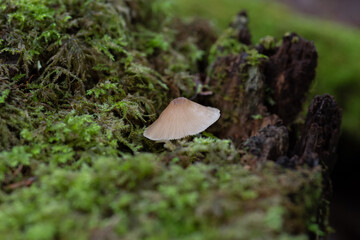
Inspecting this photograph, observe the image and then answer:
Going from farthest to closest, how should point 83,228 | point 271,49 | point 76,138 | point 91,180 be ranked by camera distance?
point 271,49 → point 76,138 → point 91,180 → point 83,228

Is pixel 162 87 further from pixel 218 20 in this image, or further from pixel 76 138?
pixel 218 20

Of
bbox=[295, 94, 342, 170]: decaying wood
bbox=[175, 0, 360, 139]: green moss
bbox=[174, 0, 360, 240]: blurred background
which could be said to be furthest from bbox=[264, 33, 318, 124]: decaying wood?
bbox=[174, 0, 360, 240]: blurred background

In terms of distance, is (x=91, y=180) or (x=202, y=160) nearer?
(x=91, y=180)

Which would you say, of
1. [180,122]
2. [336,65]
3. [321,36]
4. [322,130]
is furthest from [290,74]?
[321,36]

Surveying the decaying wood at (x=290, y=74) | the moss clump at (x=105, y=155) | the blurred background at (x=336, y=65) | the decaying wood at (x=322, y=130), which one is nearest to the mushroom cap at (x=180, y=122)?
the moss clump at (x=105, y=155)

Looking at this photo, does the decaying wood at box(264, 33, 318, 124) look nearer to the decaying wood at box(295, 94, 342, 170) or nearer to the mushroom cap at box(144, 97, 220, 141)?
the decaying wood at box(295, 94, 342, 170)

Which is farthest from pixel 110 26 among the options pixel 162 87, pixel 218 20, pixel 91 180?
pixel 218 20

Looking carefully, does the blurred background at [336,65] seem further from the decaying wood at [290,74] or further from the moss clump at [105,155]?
the moss clump at [105,155]
